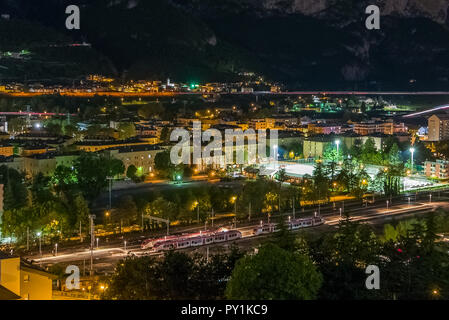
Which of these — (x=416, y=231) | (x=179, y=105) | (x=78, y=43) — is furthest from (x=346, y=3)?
(x=416, y=231)

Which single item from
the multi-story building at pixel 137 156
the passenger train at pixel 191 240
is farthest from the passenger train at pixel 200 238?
the multi-story building at pixel 137 156

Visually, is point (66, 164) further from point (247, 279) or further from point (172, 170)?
point (247, 279)

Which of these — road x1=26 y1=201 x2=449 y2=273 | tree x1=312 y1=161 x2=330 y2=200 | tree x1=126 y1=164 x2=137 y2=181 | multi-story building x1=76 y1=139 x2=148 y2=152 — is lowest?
road x1=26 y1=201 x2=449 y2=273

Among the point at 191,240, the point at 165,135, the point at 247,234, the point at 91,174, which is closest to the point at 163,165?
the point at 91,174

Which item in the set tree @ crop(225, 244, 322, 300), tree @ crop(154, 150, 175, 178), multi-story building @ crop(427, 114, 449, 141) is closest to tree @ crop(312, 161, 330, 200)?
tree @ crop(154, 150, 175, 178)

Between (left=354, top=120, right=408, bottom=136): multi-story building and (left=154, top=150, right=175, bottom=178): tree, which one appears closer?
(left=154, top=150, right=175, bottom=178): tree

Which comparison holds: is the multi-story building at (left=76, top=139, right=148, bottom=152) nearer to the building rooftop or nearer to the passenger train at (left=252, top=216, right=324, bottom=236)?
the passenger train at (left=252, top=216, right=324, bottom=236)

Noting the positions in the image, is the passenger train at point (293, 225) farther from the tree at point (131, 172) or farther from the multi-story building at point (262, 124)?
the multi-story building at point (262, 124)

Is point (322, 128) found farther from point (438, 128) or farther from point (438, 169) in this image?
point (438, 169)
